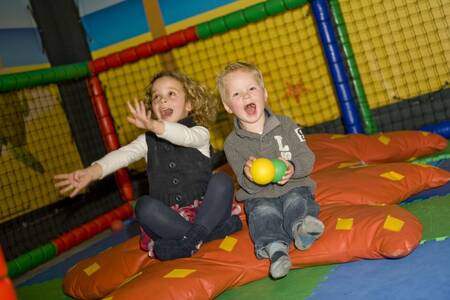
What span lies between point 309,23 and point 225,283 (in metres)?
2.57

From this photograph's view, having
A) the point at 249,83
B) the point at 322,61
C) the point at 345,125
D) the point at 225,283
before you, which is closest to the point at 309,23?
the point at 322,61

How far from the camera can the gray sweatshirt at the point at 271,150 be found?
232 centimetres

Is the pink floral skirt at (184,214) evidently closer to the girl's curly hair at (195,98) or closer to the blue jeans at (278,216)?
the blue jeans at (278,216)

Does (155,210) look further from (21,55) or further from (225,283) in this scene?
(21,55)

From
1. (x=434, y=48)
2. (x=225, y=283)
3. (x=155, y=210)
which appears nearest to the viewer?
(x=225, y=283)

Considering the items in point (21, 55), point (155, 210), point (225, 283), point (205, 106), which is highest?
point (21, 55)

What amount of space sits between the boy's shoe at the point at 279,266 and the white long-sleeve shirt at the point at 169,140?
2.55 ft

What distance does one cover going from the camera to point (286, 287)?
6.38 ft

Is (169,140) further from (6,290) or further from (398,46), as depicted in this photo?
(398,46)

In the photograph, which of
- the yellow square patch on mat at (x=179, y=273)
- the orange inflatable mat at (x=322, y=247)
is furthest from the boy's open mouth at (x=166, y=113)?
the yellow square patch on mat at (x=179, y=273)

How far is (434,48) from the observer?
3699mm

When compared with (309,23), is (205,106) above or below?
below

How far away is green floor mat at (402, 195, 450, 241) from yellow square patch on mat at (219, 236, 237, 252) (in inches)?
31.1

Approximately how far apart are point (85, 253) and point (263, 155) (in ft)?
6.14
